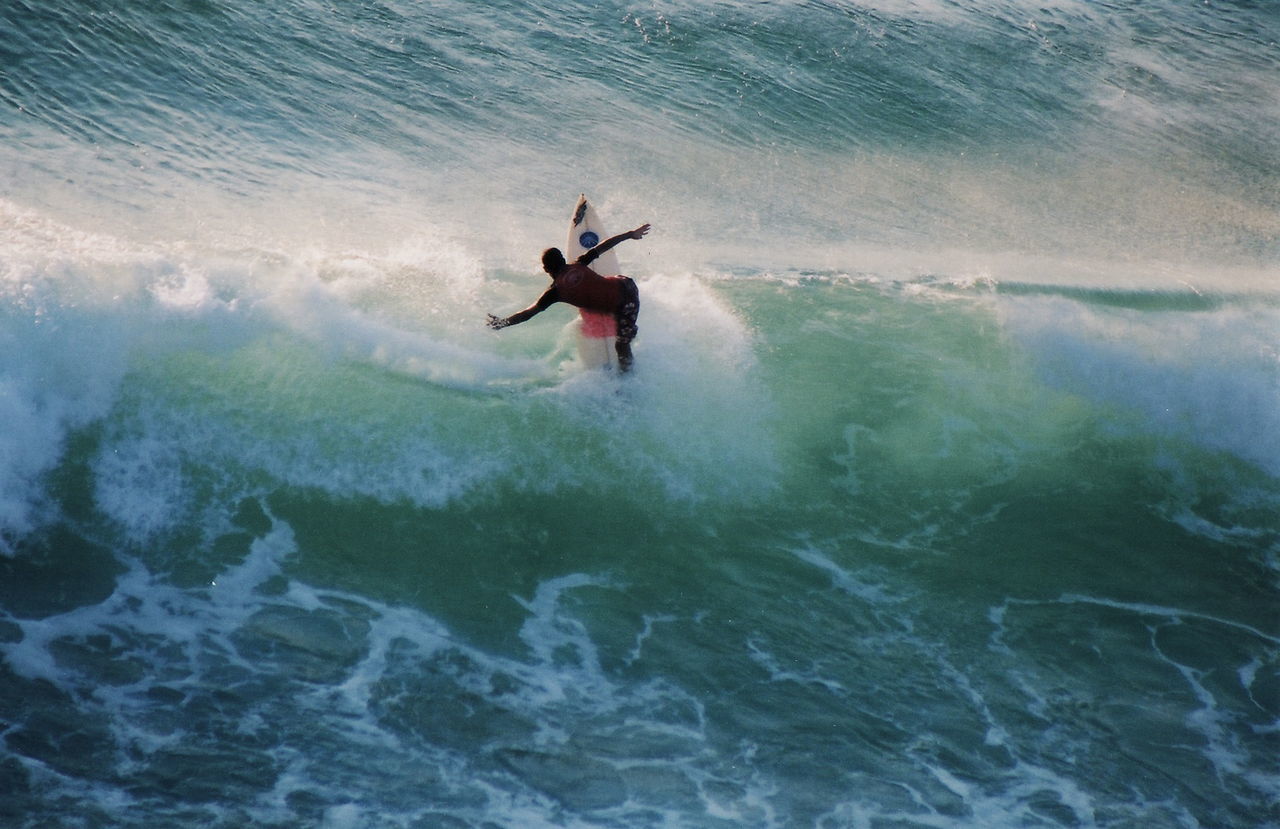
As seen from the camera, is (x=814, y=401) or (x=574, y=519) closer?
(x=574, y=519)

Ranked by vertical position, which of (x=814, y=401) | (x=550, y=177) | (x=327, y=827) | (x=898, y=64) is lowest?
(x=327, y=827)

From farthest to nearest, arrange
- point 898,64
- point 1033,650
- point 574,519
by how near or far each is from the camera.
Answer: point 898,64
point 574,519
point 1033,650

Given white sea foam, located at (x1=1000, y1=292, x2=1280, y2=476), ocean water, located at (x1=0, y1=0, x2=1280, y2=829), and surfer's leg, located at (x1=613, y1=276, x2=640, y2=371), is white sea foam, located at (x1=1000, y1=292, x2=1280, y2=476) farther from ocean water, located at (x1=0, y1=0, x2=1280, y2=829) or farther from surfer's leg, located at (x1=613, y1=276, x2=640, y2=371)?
surfer's leg, located at (x1=613, y1=276, x2=640, y2=371)

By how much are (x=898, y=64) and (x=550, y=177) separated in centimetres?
587

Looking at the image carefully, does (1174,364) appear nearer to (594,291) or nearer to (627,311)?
(627,311)

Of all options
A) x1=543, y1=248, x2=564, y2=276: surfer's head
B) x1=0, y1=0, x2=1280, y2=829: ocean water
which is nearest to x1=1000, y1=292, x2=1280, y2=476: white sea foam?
x1=0, y1=0, x2=1280, y2=829: ocean water

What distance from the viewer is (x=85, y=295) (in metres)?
8.36

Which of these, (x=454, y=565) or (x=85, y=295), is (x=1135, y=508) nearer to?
(x=454, y=565)

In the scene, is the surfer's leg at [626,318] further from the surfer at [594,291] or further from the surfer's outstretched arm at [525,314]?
the surfer's outstretched arm at [525,314]

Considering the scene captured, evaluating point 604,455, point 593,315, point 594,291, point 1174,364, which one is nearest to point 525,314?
point 594,291

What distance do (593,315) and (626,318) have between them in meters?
0.30

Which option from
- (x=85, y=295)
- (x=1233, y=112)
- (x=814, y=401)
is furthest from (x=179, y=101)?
(x=1233, y=112)

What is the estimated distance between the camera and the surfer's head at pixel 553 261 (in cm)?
772

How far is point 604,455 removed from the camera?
8.21 m
